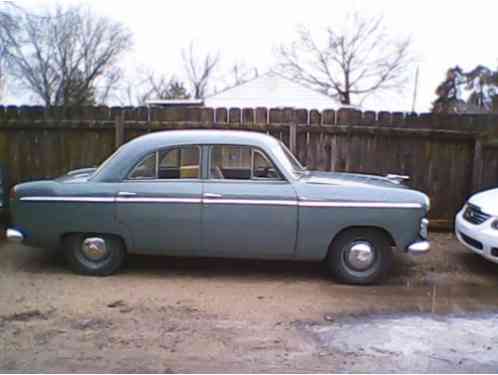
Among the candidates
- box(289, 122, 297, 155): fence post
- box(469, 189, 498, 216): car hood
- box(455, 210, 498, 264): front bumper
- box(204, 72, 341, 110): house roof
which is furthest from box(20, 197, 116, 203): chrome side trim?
box(204, 72, 341, 110): house roof

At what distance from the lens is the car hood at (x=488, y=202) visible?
16.4 ft

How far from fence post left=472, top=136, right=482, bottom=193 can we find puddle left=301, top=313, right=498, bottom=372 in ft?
10.5

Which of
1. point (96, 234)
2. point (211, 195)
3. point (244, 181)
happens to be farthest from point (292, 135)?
point (96, 234)

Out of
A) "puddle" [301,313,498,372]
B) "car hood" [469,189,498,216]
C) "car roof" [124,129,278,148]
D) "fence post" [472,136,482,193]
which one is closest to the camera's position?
"puddle" [301,313,498,372]

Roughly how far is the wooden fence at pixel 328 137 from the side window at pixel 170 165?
2063 mm

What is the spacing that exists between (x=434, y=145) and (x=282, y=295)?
4.08 metres

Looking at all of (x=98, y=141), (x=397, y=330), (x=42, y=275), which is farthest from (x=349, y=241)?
(x=98, y=141)

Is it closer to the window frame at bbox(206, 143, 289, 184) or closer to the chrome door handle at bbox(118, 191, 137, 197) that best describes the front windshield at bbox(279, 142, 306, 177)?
the window frame at bbox(206, 143, 289, 184)

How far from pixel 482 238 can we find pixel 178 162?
367 centimetres

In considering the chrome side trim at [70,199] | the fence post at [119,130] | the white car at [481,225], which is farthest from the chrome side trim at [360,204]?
the fence post at [119,130]

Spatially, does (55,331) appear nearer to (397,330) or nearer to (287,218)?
(287,218)

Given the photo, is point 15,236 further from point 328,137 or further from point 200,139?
A: point 328,137

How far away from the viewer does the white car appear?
4887 mm

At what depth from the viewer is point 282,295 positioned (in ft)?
14.6
